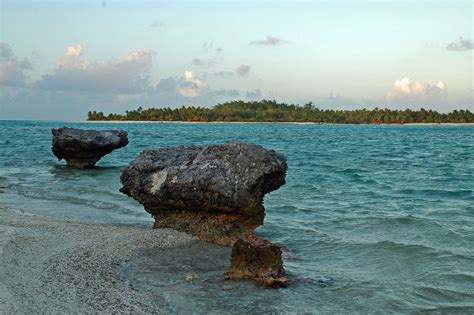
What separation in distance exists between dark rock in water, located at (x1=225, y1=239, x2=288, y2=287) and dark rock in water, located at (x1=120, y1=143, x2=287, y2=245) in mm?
2208

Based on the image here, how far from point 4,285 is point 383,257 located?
7124 mm

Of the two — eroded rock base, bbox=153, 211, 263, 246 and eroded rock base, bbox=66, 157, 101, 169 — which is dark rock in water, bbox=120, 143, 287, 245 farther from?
eroded rock base, bbox=66, 157, 101, 169

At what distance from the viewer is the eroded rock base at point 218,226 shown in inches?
456

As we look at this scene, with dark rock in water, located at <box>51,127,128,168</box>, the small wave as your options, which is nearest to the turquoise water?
the small wave

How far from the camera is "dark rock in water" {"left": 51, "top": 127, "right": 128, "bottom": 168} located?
2625 centimetres

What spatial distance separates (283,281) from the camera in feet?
28.9

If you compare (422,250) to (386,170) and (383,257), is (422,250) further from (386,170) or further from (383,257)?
(386,170)

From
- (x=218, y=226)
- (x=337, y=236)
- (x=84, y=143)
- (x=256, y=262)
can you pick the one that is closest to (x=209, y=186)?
(x=218, y=226)

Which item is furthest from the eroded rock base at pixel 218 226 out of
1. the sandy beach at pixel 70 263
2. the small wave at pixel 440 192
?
the small wave at pixel 440 192

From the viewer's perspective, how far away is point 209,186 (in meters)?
11.3

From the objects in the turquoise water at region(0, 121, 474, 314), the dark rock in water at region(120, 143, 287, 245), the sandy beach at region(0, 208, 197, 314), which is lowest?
the turquoise water at region(0, 121, 474, 314)

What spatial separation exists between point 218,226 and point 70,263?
136 inches

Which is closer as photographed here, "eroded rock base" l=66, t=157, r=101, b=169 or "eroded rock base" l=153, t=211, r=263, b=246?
"eroded rock base" l=153, t=211, r=263, b=246

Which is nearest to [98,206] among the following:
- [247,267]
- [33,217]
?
[33,217]
